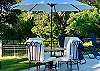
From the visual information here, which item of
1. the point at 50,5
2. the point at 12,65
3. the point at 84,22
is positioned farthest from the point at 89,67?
the point at 84,22

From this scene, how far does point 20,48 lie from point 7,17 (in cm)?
178

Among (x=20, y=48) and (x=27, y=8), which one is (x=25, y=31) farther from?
(x=27, y=8)

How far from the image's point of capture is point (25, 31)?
18.6 meters

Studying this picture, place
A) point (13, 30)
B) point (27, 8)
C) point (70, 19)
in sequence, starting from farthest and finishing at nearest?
1. point (70, 19)
2. point (13, 30)
3. point (27, 8)

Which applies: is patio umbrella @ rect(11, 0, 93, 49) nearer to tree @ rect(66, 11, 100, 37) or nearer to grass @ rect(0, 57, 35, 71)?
grass @ rect(0, 57, 35, 71)

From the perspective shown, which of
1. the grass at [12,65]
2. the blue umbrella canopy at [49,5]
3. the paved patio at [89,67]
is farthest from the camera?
the grass at [12,65]

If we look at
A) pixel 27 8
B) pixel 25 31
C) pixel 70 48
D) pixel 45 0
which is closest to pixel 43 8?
pixel 27 8

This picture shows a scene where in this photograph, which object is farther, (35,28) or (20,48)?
(35,28)

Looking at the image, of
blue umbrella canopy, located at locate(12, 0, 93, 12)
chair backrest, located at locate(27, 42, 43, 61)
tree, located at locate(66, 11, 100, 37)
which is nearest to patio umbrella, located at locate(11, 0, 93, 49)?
blue umbrella canopy, located at locate(12, 0, 93, 12)

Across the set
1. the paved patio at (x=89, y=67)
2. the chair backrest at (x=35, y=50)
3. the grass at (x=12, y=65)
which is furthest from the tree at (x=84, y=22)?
the chair backrest at (x=35, y=50)

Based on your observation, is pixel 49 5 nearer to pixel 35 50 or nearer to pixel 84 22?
pixel 35 50

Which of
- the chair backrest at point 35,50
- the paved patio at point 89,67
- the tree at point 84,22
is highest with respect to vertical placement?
the tree at point 84,22

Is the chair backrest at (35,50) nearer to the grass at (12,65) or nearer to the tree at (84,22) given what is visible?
the grass at (12,65)

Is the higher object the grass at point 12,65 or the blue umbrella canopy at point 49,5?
the blue umbrella canopy at point 49,5
